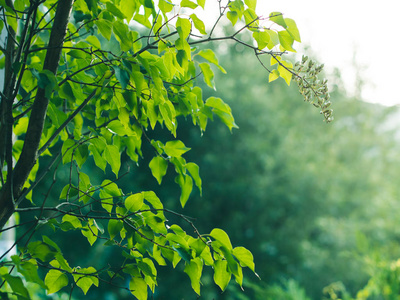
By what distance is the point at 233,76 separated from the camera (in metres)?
8.98

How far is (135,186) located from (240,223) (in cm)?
219

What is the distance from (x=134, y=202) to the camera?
2.88 feet

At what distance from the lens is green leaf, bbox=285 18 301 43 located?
818 mm

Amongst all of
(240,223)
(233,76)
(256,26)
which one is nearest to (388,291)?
(256,26)

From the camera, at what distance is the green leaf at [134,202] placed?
0.87 metres

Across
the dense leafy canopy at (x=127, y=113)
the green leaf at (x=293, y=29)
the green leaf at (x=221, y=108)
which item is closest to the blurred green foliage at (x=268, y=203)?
the green leaf at (x=221, y=108)

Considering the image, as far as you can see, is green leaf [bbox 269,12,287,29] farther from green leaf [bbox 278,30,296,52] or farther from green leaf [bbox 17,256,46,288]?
green leaf [bbox 17,256,46,288]

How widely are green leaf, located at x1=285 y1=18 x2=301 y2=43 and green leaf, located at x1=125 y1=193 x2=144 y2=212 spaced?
17.5 inches

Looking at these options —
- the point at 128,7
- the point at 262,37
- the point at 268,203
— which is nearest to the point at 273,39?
the point at 262,37

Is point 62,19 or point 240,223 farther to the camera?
point 240,223

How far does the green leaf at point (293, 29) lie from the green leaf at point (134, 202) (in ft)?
1.46

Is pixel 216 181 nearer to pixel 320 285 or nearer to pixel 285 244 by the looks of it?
pixel 285 244

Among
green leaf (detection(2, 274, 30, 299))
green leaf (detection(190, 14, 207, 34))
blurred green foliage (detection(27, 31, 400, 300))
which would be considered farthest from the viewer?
blurred green foliage (detection(27, 31, 400, 300))

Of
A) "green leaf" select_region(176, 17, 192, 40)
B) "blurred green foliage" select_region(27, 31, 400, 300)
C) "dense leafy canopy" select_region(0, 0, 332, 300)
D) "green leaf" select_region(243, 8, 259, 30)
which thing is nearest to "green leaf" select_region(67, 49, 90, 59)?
"dense leafy canopy" select_region(0, 0, 332, 300)
